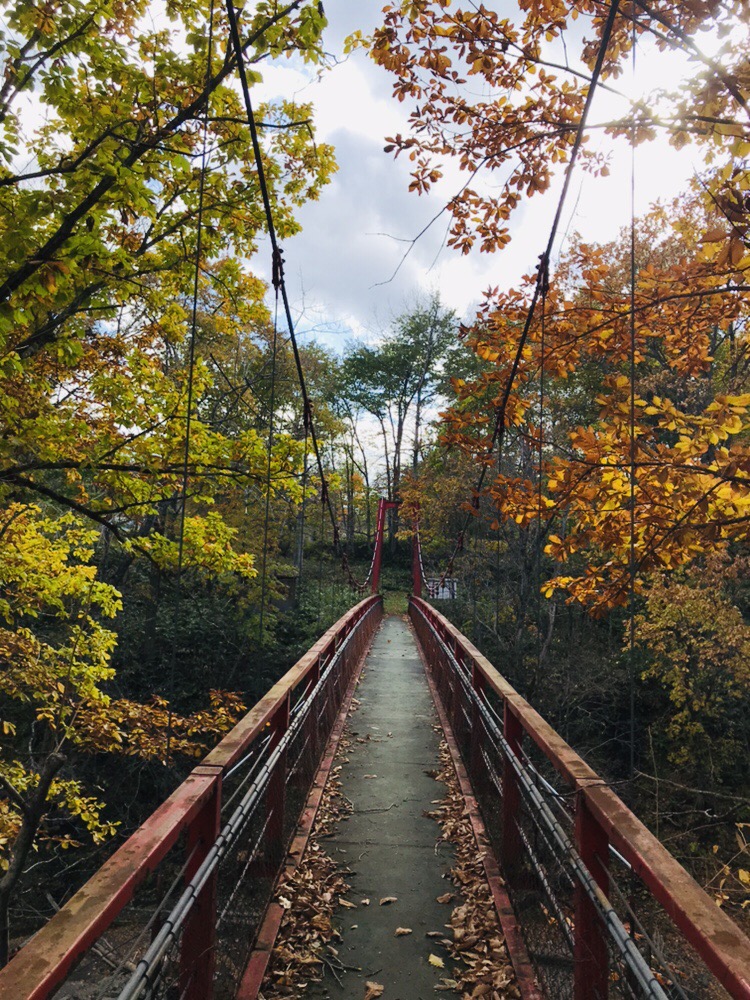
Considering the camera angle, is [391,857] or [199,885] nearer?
[199,885]

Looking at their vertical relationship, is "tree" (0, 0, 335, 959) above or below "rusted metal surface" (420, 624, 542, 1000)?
above

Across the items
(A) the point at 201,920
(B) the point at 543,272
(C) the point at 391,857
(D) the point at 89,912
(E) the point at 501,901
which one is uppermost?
(B) the point at 543,272

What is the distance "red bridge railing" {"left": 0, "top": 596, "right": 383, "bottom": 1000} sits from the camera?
1.32 m

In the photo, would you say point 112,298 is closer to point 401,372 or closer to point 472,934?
point 472,934

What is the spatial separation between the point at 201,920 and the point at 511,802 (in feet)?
6.43

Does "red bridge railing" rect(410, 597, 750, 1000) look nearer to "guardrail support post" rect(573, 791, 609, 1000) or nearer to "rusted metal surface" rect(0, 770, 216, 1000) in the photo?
"guardrail support post" rect(573, 791, 609, 1000)

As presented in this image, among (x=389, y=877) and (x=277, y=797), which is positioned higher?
(x=277, y=797)

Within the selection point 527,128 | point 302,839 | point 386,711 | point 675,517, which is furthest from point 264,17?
point 386,711

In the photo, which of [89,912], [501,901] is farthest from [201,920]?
[501,901]

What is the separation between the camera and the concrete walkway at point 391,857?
2.92m

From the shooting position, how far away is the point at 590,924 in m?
2.20

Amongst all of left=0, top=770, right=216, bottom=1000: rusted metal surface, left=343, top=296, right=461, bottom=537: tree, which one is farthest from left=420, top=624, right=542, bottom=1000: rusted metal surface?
left=343, top=296, right=461, bottom=537: tree

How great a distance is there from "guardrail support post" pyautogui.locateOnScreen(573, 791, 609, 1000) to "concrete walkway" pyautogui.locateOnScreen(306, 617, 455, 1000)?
872 mm

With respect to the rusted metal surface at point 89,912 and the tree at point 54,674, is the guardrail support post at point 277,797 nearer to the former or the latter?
the rusted metal surface at point 89,912
